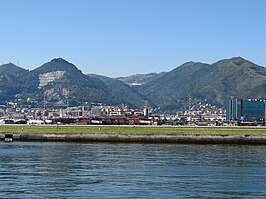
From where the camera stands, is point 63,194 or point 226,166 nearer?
point 63,194

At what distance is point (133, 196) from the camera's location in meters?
28.8

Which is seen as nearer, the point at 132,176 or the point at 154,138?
the point at 132,176

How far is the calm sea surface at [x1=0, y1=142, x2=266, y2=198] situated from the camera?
3002 cm

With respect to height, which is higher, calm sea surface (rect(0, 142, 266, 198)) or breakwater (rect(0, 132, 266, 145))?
breakwater (rect(0, 132, 266, 145))

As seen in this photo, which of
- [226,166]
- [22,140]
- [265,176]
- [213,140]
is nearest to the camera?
[265,176]

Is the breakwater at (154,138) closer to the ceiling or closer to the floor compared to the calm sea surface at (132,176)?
closer to the ceiling

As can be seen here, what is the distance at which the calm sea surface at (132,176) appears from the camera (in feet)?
98.5

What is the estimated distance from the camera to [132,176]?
3662 centimetres

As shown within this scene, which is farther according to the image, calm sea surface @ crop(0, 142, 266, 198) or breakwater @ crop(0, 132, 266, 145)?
breakwater @ crop(0, 132, 266, 145)

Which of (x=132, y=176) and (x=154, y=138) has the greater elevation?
(x=154, y=138)

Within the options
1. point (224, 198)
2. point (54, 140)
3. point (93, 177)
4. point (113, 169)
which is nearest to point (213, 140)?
point (54, 140)

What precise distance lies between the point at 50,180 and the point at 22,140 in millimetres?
48663

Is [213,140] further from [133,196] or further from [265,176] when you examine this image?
[133,196]

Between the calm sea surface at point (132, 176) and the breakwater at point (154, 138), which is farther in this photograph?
the breakwater at point (154, 138)
